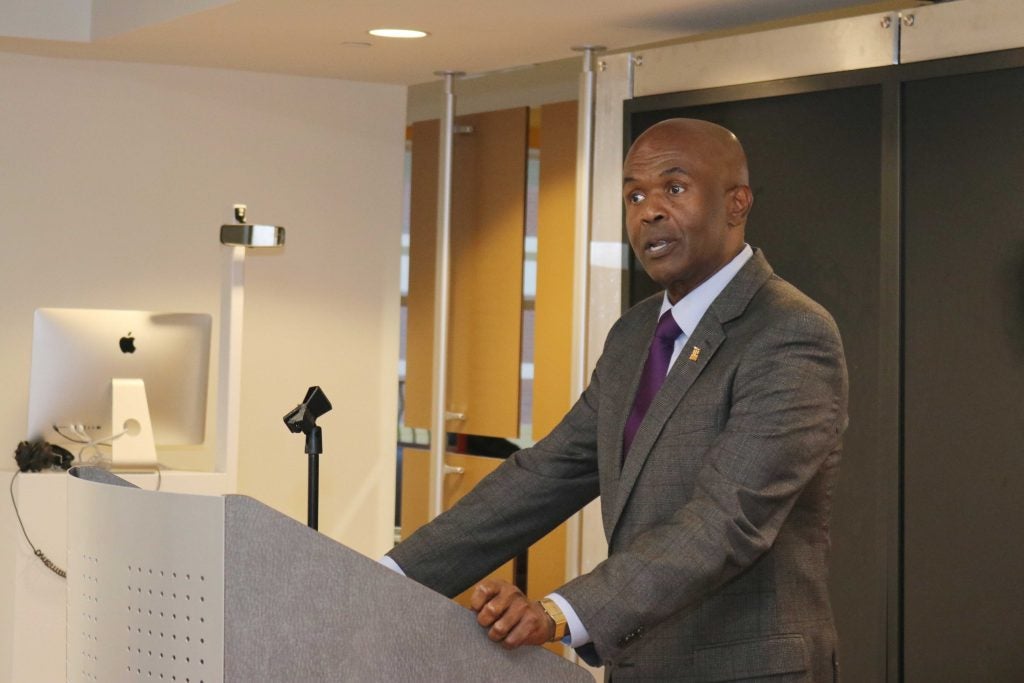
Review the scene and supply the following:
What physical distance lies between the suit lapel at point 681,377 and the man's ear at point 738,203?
12 cm

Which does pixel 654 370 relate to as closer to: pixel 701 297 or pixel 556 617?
pixel 701 297

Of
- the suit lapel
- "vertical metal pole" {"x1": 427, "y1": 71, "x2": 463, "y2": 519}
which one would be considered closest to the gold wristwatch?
the suit lapel

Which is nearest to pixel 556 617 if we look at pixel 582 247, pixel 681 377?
pixel 681 377

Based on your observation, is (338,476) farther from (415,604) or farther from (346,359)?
(415,604)

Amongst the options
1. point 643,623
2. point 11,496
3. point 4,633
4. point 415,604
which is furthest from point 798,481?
point 4,633

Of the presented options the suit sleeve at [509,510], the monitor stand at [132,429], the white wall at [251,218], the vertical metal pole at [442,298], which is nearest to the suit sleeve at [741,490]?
the suit sleeve at [509,510]

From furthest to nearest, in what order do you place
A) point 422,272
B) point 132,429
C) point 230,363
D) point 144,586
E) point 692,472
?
point 422,272 → point 230,363 → point 132,429 → point 692,472 → point 144,586

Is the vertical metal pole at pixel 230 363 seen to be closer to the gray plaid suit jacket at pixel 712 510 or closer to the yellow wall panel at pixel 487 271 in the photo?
the yellow wall panel at pixel 487 271

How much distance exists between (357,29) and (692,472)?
111 inches

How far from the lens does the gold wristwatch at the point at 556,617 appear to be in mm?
1753

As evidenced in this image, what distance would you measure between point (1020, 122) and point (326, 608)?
2.27 m

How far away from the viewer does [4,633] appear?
5090 mm

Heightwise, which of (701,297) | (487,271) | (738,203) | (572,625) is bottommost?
(572,625)

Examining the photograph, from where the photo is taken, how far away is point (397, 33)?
4527 millimetres
